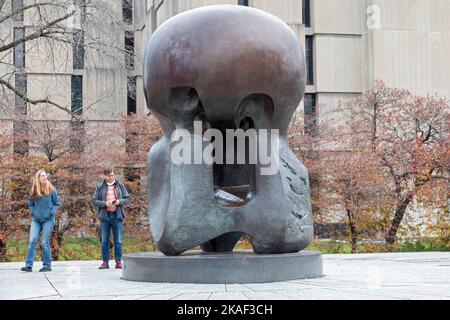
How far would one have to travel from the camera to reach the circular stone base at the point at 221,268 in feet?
26.7

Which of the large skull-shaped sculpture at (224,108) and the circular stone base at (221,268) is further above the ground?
the large skull-shaped sculpture at (224,108)

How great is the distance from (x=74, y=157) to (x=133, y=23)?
16.4 m

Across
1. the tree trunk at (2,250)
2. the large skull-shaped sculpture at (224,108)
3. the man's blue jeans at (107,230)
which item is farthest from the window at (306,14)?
the large skull-shaped sculpture at (224,108)

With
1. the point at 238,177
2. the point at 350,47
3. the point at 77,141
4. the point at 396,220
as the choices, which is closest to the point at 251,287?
the point at 238,177

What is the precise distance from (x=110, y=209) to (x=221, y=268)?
3.48m

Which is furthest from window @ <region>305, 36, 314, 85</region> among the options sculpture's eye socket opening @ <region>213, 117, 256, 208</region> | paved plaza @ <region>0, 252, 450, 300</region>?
sculpture's eye socket opening @ <region>213, 117, 256, 208</region>

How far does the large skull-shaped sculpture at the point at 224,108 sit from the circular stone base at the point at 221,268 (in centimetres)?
38

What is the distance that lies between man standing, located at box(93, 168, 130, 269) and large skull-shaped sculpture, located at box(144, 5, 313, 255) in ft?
6.58

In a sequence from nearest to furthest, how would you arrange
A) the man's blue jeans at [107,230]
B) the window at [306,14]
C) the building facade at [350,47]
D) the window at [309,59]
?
the man's blue jeans at [107,230]
the building facade at [350,47]
the window at [309,59]
the window at [306,14]

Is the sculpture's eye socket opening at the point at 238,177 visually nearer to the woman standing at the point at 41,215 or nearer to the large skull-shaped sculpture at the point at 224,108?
the large skull-shaped sculpture at the point at 224,108

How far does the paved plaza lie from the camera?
681 centimetres

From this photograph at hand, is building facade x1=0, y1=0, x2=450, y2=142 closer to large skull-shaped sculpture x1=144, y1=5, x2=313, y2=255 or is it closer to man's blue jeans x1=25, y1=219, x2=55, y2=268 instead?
man's blue jeans x1=25, y1=219, x2=55, y2=268

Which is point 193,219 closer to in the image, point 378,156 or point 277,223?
point 277,223
